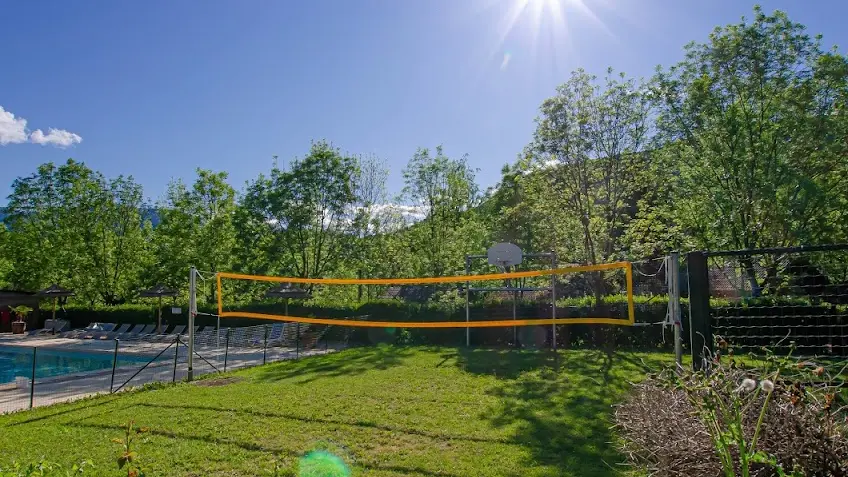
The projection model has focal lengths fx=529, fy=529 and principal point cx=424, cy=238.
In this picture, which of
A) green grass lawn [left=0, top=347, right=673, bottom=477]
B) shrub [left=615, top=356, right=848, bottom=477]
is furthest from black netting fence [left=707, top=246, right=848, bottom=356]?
shrub [left=615, top=356, right=848, bottom=477]

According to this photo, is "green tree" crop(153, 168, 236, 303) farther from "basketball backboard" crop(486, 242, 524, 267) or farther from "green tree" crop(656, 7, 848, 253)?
"green tree" crop(656, 7, 848, 253)

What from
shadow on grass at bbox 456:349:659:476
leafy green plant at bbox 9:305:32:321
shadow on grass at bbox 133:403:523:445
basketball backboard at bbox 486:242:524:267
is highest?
basketball backboard at bbox 486:242:524:267

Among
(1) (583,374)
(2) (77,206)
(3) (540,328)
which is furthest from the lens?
(2) (77,206)

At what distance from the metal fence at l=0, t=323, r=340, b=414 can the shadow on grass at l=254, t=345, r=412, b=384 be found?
1.03 metres

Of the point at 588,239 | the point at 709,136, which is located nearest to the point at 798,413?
the point at 588,239

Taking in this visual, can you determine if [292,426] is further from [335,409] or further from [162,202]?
[162,202]

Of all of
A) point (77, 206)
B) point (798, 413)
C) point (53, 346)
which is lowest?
point (53, 346)

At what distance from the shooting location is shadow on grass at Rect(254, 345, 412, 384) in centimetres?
1067

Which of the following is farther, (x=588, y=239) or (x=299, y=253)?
(x=299, y=253)

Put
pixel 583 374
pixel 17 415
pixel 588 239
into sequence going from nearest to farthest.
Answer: pixel 17 415, pixel 583 374, pixel 588 239

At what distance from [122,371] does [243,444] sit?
8.81 meters

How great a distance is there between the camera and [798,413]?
11.5 feet

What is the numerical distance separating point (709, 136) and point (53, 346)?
943 inches

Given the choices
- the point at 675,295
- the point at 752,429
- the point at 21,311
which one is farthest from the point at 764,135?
the point at 21,311
